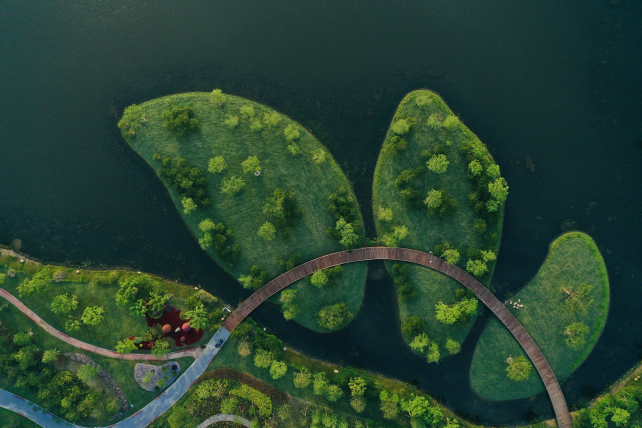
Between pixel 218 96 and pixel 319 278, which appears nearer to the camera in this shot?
pixel 319 278

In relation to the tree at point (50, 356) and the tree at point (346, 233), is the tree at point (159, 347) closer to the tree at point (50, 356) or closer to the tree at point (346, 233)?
the tree at point (50, 356)

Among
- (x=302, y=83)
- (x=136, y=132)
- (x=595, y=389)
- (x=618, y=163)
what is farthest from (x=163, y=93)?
(x=595, y=389)

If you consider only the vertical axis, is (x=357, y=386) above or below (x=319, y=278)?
below

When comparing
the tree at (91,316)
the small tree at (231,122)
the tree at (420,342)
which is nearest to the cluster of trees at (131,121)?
the small tree at (231,122)

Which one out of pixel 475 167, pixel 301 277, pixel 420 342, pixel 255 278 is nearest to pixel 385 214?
pixel 475 167

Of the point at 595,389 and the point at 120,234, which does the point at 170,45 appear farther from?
the point at 595,389

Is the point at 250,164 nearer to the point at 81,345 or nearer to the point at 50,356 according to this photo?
the point at 81,345
